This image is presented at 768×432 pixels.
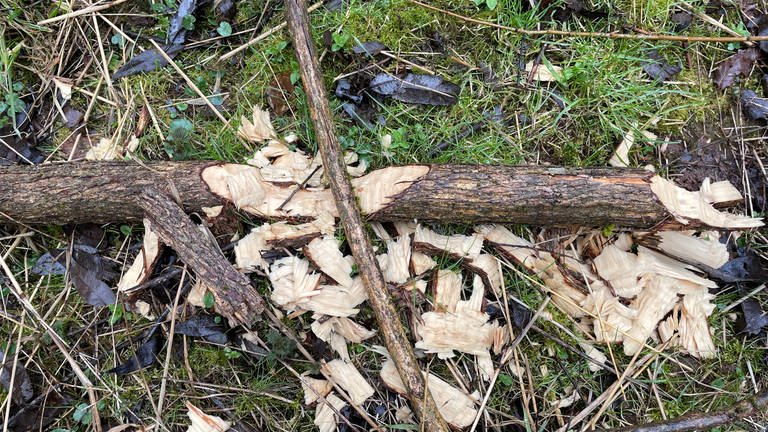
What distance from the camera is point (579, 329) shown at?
2.56m

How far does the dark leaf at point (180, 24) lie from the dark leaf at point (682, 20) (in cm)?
277

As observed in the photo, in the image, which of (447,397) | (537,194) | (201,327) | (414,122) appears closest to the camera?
(537,194)

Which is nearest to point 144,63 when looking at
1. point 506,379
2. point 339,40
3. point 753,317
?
point 339,40

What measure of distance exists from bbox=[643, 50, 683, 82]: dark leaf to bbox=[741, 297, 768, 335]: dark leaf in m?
1.31

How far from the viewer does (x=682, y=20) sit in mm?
2820

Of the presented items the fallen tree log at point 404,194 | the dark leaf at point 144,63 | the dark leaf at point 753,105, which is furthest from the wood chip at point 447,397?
the dark leaf at point 753,105

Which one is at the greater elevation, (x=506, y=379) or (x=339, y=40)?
(x=339, y=40)

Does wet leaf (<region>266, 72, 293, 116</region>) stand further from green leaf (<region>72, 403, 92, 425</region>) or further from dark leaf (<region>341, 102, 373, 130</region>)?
green leaf (<region>72, 403, 92, 425</region>)

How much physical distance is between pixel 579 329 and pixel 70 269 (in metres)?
2.75

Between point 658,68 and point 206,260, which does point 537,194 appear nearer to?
point 658,68

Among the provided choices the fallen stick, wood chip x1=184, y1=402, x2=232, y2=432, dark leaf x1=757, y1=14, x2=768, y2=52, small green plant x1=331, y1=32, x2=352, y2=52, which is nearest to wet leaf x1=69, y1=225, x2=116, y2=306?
wood chip x1=184, y1=402, x2=232, y2=432

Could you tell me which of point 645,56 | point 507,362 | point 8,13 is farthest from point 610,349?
point 8,13

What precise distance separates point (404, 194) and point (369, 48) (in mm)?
947

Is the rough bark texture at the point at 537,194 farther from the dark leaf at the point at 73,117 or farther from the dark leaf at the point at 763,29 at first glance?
the dark leaf at the point at 73,117
